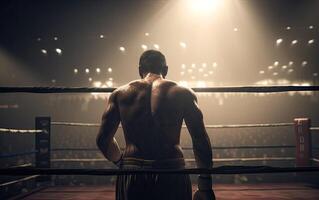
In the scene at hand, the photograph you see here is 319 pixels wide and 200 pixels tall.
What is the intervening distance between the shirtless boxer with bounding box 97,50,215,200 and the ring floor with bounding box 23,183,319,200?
255 cm

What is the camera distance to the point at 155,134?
63.6 inches

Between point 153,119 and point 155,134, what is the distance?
0.07 metres

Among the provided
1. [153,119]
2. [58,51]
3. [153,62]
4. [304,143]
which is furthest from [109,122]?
[58,51]

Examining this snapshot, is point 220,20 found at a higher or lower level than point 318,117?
higher

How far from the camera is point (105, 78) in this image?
21.1 m

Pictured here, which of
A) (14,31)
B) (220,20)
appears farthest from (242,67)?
(14,31)

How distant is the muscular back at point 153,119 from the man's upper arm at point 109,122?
37 millimetres

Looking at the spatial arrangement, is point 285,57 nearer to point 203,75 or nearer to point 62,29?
point 203,75

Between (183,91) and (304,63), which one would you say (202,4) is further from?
(304,63)

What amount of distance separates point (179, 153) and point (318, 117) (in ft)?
64.5

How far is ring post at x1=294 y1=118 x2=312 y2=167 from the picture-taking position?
4461mm

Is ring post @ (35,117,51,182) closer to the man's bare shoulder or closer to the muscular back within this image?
the muscular back

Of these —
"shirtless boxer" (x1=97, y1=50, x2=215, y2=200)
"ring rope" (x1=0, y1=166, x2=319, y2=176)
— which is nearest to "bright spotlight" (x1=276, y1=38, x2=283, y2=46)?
"shirtless boxer" (x1=97, y1=50, x2=215, y2=200)

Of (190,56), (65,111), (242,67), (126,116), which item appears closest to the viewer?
(126,116)
